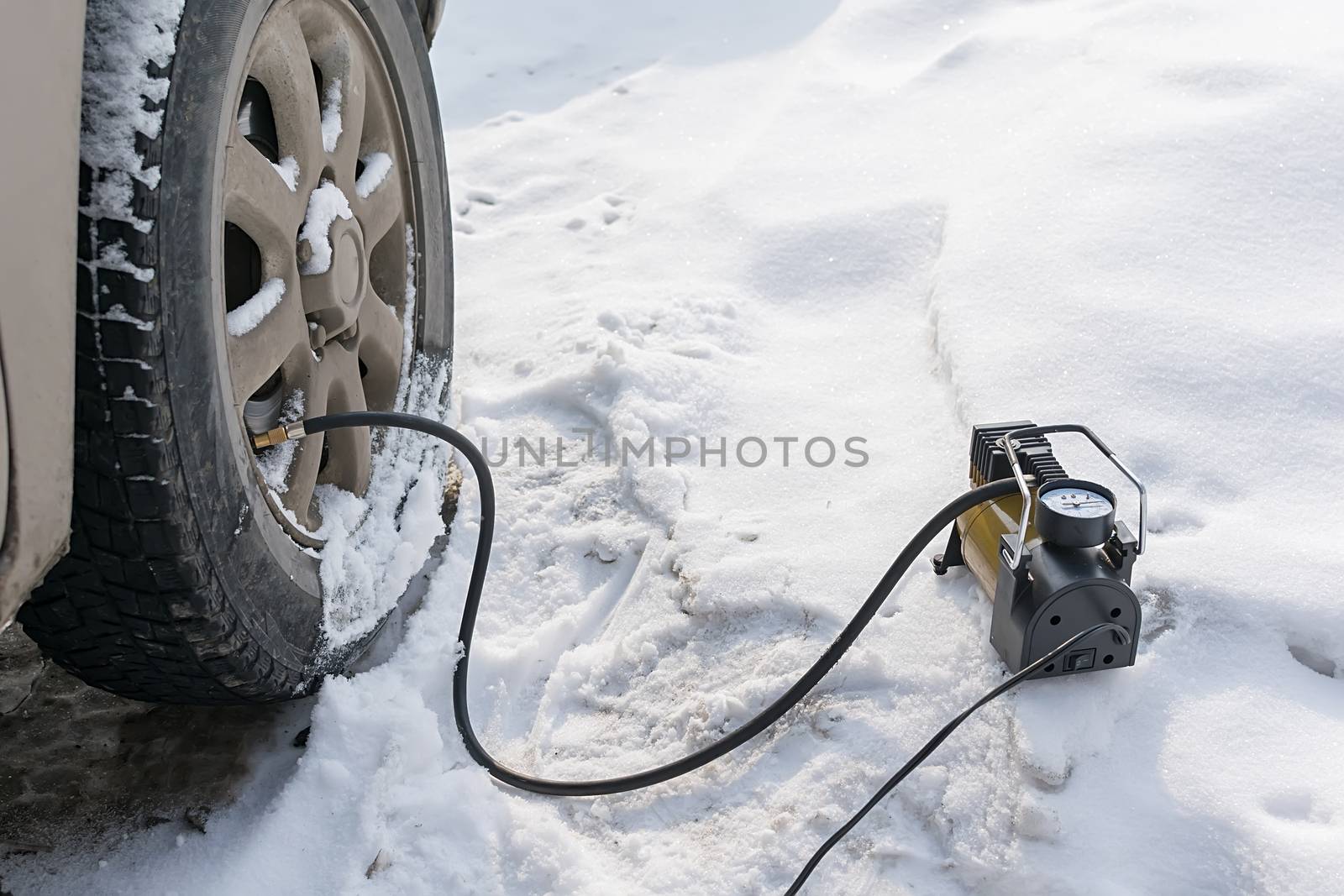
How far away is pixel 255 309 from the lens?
1357 mm

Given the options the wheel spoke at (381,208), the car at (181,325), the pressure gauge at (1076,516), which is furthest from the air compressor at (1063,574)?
the wheel spoke at (381,208)

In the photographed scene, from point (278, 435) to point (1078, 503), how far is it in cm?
102

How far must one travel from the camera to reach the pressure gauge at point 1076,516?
1404mm

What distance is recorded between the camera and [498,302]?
8.88 feet

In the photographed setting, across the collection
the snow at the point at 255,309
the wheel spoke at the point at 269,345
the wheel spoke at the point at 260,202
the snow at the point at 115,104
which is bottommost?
the wheel spoke at the point at 269,345

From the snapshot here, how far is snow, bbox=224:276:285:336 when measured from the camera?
1.32 metres

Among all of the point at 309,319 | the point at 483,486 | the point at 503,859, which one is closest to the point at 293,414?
the point at 309,319

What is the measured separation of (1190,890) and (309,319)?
1.31 m

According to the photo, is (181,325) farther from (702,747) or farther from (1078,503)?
(1078,503)

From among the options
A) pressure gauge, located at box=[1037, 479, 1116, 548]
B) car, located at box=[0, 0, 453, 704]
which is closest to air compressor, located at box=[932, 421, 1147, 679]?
pressure gauge, located at box=[1037, 479, 1116, 548]

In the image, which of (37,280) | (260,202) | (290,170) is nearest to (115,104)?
(37,280)

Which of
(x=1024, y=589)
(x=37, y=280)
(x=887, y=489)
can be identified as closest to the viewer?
(x=37, y=280)

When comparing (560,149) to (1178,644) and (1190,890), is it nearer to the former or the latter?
(1178,644)

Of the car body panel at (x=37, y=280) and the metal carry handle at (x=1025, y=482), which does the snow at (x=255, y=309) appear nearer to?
the car body panel at (x=37, y=280)
